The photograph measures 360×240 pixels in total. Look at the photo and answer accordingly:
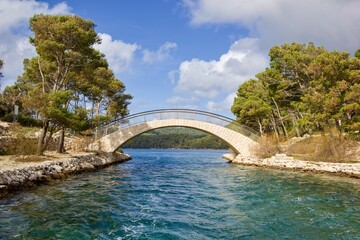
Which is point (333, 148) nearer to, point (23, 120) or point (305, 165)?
point (305, 165)

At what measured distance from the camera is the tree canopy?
22.6m

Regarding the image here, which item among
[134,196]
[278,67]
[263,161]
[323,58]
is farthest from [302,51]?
[134,196]

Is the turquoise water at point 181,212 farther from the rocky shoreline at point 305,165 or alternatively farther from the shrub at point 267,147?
the shrub at point 267,147

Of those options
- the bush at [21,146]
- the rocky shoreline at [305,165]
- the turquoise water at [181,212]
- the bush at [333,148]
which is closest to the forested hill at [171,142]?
the rocky shoreline at [305,165]

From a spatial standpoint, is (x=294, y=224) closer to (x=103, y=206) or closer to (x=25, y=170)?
(x=103, y=206)

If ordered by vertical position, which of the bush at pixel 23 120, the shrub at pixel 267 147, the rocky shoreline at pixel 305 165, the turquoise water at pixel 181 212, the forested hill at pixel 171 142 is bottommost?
the turquoise water at pixel 181 212

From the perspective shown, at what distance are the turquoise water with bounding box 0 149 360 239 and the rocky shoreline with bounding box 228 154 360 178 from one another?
5.10 m

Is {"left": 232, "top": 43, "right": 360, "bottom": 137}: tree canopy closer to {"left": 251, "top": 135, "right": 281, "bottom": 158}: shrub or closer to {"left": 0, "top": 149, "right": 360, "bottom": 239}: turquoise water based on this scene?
{"left": 251, "top": 135, "right": 281, "bottom": 158}: shrub

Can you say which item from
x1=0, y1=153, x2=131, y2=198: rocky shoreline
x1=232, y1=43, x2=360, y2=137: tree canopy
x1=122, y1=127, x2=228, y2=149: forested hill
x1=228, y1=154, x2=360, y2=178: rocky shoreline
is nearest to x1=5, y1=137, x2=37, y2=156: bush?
x1=0, y1=153, x2=131, y2=198: rocky shoreline

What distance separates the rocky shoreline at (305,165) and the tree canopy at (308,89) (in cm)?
305

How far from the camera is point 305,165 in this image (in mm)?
23703

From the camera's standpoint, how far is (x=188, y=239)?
745 cm

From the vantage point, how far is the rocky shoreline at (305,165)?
789 inches

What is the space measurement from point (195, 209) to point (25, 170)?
8500mm
